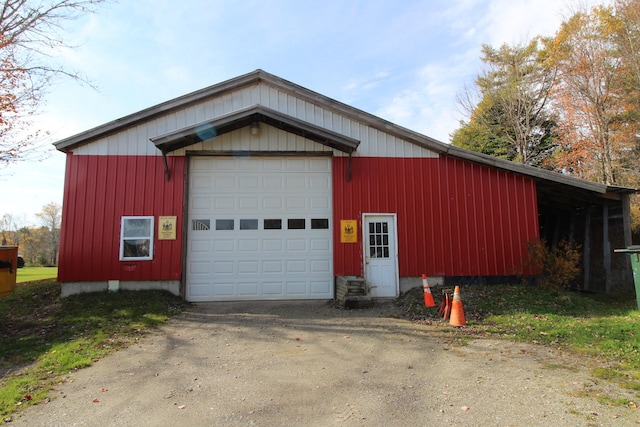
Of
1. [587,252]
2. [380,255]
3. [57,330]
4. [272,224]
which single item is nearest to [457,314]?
[380,255]

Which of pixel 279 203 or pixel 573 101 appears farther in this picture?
pixel 573 101

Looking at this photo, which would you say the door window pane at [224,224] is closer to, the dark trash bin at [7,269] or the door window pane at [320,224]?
the door window pane at [320,224]

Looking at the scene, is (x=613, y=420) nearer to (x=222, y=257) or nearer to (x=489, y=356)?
(x=489, y=356)

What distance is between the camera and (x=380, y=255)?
403 inches

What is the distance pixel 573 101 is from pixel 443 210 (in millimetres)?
16037

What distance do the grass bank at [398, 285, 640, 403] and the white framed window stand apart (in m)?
6.76

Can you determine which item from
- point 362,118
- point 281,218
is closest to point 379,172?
point 362,118

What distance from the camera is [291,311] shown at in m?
8.80

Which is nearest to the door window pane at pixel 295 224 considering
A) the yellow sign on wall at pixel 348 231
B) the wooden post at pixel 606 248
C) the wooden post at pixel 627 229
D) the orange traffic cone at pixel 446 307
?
the yellow sign on wall at pixel 348 231

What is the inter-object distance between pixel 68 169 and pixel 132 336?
5.76 meters

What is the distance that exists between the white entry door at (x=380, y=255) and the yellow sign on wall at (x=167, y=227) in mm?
5114

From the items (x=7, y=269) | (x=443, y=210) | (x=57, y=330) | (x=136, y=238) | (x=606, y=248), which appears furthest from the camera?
(x=606, y=248)

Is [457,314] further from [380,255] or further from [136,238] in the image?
[136,238]

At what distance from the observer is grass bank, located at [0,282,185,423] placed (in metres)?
4.65
